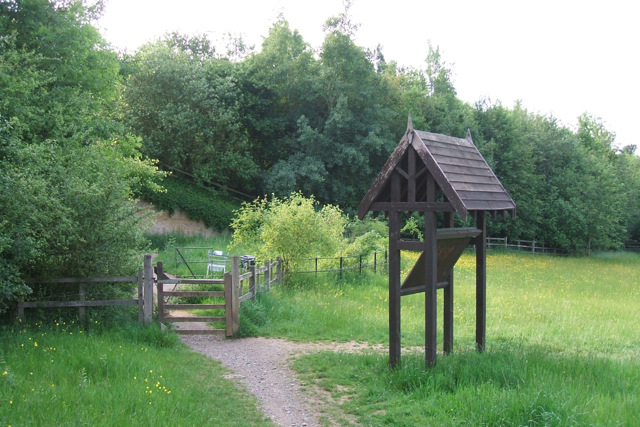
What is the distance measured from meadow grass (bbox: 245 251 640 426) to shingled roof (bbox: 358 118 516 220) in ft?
8.02

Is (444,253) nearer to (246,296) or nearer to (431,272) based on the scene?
Result: (431,272)

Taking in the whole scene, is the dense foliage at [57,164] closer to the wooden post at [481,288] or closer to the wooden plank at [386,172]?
the wooden plank at [386,172]

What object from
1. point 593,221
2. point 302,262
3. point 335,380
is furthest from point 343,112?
point 335,380

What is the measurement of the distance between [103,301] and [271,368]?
151 inches

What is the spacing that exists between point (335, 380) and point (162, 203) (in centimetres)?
2558

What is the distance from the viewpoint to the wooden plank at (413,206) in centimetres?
845

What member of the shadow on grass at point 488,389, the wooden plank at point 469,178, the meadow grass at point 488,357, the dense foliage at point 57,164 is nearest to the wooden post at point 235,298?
the meadow grass at point 488,357

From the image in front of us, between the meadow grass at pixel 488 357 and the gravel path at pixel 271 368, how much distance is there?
414 mm

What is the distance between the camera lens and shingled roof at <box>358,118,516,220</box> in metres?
8.52

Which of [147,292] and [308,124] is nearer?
[147,292]

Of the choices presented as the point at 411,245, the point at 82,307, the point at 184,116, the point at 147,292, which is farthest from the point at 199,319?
the point at 184,116

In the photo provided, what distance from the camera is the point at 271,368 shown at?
9688 mm

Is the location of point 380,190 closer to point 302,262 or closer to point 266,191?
point 302,262

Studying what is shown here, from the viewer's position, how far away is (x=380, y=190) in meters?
9.28
